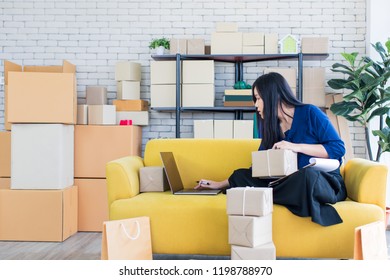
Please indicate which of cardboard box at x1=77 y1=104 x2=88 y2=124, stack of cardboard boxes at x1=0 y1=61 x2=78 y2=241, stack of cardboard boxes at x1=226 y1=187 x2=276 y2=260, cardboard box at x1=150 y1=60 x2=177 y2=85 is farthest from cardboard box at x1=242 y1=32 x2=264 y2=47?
stack of cardboard boxes at x1=226 y1=187 x2=276 y2=260

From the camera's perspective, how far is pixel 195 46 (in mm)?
4863

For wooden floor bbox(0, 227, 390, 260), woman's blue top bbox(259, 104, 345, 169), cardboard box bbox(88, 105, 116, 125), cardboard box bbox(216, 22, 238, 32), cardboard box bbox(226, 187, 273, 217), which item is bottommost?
wooden floor bbox(0, 227, 390, 260)

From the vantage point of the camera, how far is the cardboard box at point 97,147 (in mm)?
4434

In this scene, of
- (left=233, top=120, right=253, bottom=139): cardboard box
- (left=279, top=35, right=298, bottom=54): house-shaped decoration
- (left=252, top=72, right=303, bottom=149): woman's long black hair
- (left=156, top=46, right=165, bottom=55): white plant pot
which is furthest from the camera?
(left=156, top=46, right=165, bottom=55): white plant pot

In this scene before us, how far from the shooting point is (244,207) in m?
2.52

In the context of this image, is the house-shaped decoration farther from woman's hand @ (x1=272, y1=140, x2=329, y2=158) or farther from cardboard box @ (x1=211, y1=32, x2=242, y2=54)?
woman's hand @ (x1=272, y1=140, x2=329, y2=158)

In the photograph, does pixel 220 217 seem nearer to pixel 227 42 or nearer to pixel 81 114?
pixel 81 114

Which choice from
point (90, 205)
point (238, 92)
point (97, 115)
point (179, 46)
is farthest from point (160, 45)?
point (90, 205)

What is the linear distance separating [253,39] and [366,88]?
3.55ft

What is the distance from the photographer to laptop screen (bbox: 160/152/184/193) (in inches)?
127

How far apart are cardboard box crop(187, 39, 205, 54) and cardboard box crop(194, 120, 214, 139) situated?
646mm

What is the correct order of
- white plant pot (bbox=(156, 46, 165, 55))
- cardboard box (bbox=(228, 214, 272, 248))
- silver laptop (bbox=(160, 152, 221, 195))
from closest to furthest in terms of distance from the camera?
cardboard box (bbox=(228, 214, 272, 248)), silver laptop (bbox=(160, 152, 221, 195)), white plant pot (bbox=(156, 46, 165, 55))
